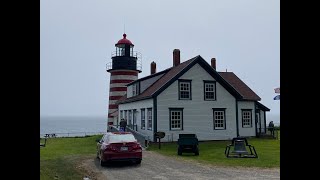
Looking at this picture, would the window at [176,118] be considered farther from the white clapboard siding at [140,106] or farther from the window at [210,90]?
the window at [210,90]

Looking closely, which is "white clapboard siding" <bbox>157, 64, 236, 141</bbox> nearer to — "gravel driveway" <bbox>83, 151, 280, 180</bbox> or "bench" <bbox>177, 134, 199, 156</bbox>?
"bench" <bbox>177, 134, 199, 156</bbox>

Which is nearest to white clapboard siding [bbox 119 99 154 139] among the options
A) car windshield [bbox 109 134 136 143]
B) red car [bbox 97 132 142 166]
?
car windshield [bbox 109 134 136 143]

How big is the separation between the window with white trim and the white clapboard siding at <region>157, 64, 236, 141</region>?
0.34m

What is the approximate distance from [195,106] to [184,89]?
6.07 feet

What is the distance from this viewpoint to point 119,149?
49.8 feet

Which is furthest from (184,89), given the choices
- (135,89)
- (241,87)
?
(241,87)

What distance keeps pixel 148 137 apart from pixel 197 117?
5042 mm

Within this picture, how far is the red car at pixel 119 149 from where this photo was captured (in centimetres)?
1509

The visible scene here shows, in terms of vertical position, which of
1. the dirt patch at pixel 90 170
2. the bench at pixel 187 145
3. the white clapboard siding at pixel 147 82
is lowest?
the dirt patch at pixel 90 170

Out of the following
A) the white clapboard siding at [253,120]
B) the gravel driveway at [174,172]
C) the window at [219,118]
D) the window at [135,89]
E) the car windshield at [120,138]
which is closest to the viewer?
the gravel driveway at [174,172]

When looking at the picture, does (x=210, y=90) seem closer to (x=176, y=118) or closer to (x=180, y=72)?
(x=180, y=72)

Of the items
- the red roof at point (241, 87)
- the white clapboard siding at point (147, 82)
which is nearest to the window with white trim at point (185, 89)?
the white clapboard siding at point (147, 82)
